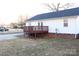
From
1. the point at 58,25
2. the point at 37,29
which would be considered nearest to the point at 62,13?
the point at 58,25

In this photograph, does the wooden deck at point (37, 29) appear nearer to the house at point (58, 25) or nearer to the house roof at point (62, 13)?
the house at point (58, 25)

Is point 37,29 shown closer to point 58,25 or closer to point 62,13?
point 58,25

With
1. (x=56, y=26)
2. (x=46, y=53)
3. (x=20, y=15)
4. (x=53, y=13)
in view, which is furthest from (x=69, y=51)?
(x=53, y=13)

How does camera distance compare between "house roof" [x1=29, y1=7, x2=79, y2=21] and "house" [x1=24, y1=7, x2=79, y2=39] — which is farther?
"house roof" [x1=29, y1=7, x2=79, y2=21]

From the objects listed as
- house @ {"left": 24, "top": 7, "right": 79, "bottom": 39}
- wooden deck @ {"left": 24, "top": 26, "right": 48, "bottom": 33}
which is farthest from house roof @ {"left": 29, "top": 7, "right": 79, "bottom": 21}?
wooden deck @ {"left": 24, "top": 26, "right": 48, "bottom": 33}

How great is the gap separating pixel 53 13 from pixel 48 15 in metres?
0.43

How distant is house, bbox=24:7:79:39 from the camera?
1336cm

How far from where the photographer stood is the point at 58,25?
47.9ft

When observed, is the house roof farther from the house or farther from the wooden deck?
the wooden deck

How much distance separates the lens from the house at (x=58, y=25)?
43.8 feet

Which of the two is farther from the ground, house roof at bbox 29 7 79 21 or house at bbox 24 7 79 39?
house roof at bbox 29 7 79 21

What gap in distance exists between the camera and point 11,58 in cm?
789

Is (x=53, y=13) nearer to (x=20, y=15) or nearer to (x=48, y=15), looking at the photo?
(x=48, y=15)

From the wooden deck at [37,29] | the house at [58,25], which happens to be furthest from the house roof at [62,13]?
the wooden deck at [37,29]
